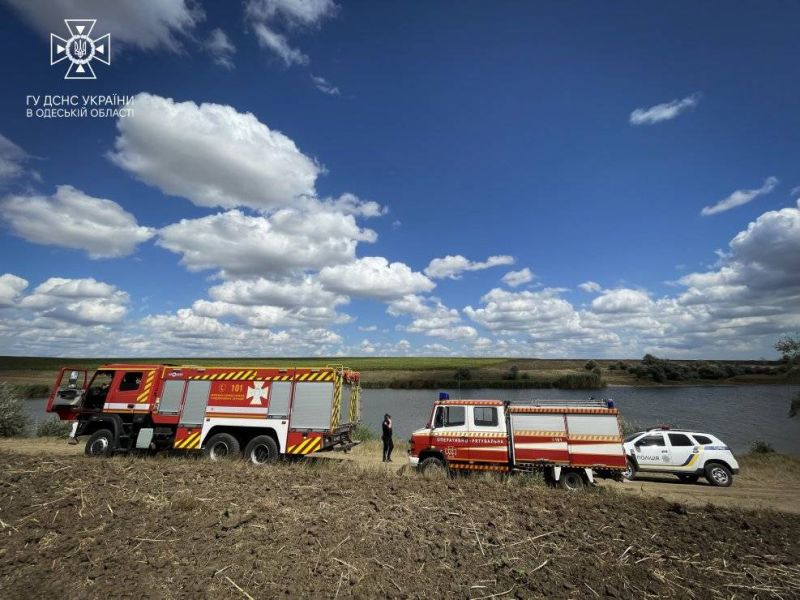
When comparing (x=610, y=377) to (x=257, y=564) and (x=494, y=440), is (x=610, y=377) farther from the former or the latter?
(x=257, y=564)

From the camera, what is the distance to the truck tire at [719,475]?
508 inches

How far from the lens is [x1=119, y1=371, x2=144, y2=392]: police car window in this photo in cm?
1359

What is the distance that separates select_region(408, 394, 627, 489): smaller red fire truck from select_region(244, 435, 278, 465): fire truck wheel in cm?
438

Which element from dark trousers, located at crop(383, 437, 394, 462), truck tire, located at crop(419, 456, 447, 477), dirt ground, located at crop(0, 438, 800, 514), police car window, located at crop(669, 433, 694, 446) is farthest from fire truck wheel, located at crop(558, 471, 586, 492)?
dark trousers, located at crop(383, 437, 394, 462)

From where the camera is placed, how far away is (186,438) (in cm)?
1312

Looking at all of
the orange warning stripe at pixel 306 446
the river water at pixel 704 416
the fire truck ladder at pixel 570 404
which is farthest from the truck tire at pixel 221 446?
the river water at pixel 704 416

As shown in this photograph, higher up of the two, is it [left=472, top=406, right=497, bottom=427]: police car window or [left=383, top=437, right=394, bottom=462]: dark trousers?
[left=472, top=406, right=497, bottom=427]: police car window

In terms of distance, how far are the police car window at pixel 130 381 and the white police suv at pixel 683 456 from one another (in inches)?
637

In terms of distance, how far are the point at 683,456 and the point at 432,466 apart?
8.70 meters

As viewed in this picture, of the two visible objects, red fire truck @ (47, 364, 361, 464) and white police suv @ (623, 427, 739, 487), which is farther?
white police suv @ (623, 427, 739, 487)

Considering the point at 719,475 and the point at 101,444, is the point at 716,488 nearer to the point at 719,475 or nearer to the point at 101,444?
the point at 719,475

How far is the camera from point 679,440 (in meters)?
13.6

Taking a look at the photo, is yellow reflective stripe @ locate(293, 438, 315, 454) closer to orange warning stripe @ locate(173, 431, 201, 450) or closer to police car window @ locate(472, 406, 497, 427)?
orange warning stripe @ locate(173, 431, 201, 450)

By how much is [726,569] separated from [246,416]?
39.3 ft
